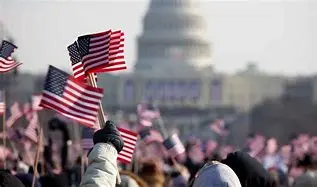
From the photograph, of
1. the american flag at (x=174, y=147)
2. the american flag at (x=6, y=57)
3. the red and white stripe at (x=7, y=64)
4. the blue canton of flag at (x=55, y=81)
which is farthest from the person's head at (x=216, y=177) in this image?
the american flag at (x=174, y=147)

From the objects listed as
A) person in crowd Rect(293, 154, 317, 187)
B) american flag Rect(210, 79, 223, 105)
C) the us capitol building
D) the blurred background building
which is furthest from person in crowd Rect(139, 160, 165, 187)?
american flag Rect(210, 79, 223, 105)

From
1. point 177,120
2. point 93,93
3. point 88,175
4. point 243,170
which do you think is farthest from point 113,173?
point 177,120

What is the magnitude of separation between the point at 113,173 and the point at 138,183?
15.3 ft

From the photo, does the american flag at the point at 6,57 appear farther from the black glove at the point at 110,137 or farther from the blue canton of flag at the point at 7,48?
the black glove at the point at 110,137

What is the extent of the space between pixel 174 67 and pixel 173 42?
5.36 m

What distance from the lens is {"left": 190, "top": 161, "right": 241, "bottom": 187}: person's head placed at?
975 cm

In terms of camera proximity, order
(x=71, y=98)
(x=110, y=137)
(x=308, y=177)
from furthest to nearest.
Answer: (x=308, y=177)
(x=71, y=98)
(x=110, y=137)

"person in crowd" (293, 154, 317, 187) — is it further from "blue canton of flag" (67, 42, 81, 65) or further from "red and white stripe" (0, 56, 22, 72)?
"blue canton of flag" (67, 42, 81, 65)

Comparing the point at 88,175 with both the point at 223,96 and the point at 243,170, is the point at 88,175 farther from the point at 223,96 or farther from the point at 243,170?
the point at 223,96

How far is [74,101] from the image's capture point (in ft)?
41.3

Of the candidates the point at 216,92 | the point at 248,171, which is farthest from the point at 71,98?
the point at 216,92

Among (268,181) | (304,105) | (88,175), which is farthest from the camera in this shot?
(304,105)

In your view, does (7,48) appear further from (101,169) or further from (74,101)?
(101,169)

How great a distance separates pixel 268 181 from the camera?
421 inches
